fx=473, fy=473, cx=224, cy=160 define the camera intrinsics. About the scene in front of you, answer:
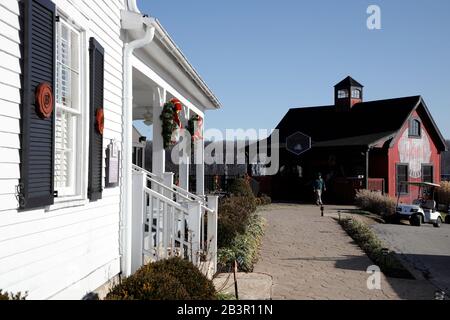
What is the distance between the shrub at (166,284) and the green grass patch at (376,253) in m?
5.56

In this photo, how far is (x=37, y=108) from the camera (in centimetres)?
383

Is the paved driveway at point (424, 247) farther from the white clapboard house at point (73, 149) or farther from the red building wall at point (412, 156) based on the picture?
the red building wall at point (412, 156)

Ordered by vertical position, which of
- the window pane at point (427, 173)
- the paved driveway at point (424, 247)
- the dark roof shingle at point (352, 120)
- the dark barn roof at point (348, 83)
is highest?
the dark barn roof at point (348, 83)

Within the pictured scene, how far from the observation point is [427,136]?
98.5 ft

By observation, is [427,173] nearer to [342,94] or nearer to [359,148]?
[359,148]

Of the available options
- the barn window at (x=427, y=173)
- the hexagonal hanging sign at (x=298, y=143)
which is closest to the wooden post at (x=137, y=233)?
the hexagonal hanging sign at (x=298, y=143)

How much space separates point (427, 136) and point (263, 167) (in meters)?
10.6

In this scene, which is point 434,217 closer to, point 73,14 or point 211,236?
point 211,236

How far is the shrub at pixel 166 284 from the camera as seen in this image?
4.47 meters

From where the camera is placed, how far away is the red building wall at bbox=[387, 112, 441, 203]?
88.5ft

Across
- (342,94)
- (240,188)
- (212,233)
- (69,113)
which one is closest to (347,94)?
(342,94)

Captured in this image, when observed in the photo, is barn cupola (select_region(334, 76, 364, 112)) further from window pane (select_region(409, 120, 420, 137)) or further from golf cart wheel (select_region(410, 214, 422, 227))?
golf cart wheel (select_region(410, 214, 422, 227))

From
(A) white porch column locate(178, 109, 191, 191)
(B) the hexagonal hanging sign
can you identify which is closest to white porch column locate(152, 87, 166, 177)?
(A) white porch column locate(178, 109, 191, 191)

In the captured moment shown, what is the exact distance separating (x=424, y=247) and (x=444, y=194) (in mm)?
16884
